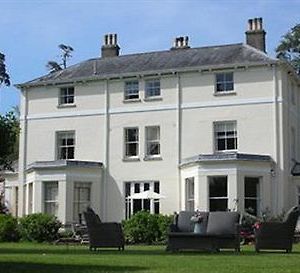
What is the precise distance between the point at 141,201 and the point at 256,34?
10583 mm

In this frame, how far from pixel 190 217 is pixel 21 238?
13.2 metres

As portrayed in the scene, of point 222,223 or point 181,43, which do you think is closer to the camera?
point 222,223

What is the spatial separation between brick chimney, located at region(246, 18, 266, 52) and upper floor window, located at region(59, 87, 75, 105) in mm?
9689

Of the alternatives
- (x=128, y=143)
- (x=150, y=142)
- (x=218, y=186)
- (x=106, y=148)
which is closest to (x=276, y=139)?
(x=218, y=186)

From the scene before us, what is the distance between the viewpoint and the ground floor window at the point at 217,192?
31.2m

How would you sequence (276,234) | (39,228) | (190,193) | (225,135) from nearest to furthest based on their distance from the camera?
(276,234) < (39,228) < (190,193) < (225,135)

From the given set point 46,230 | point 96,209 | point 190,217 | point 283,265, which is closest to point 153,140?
point 96,209

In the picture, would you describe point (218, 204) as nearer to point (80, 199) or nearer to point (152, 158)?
point (152, 158)

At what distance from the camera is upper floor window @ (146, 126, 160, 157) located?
34531 millimetres

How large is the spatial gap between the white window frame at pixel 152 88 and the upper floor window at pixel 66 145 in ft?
15.2

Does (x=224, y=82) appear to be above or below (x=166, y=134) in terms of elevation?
above

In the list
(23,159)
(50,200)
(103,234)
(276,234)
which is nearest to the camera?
(276,234)

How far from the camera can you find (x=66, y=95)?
3703cm

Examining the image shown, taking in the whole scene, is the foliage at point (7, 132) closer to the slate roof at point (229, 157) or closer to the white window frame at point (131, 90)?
the slate roof at point (229, 157)
